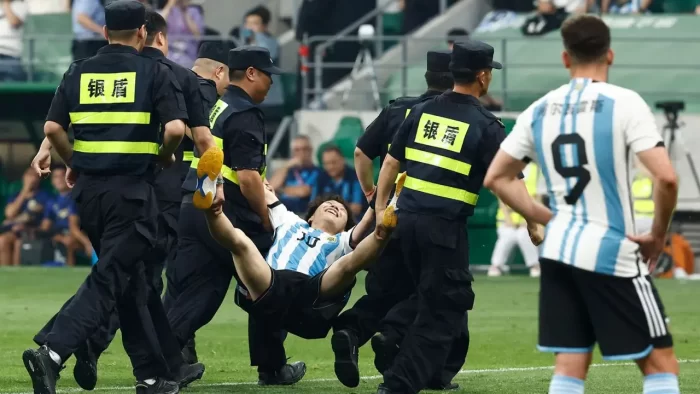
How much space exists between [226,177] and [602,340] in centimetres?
342

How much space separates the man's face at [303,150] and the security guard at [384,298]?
10.2 meters

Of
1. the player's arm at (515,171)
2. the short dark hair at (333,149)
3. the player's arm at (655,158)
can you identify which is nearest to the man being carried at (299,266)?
the player's arm at (515,171)

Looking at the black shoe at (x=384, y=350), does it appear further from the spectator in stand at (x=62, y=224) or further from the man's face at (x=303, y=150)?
the spectator in stand at (x=62, y=224)

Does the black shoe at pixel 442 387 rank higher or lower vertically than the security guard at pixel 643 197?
higher

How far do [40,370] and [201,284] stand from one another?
150cm

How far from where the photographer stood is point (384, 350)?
892 centimetres

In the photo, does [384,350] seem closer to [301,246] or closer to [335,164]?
[301,246]

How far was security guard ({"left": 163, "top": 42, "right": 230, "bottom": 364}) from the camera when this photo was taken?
29.9 feet

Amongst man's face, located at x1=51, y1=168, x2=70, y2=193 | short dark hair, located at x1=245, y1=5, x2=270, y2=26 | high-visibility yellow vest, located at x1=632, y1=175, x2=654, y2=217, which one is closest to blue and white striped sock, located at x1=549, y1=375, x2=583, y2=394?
high-visibility yellow vest, located at x1=632, y1=175, x2=654, y2=217

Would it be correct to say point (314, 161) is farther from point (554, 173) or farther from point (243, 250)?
point (554, 173)

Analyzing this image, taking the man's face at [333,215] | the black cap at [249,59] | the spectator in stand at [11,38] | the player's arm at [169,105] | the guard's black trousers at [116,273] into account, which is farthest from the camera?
the spectator in stand at [11,38]

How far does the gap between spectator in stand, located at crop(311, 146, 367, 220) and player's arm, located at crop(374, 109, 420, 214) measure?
11.0m

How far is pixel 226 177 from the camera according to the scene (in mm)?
8820

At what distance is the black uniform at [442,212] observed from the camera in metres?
8.19
